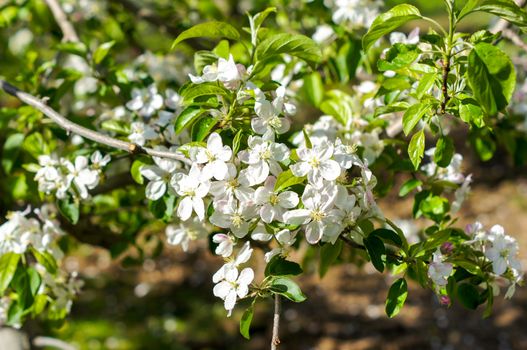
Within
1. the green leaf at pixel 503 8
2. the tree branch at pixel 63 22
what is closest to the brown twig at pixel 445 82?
the green leaf at pixel 503 8

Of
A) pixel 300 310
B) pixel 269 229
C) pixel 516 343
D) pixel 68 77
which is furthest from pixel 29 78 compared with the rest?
pixel 516 343

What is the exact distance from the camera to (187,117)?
125 centimetres

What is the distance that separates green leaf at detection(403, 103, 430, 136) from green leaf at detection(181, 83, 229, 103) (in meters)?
0.33

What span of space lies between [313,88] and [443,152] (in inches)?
22.3

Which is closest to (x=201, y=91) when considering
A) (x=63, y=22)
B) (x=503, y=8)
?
(x=503, y=8)

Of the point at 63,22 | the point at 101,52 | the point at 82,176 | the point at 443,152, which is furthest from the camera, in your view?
the point at 63,22

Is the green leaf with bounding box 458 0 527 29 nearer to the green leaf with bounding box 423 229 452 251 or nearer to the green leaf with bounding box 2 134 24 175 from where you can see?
the green leaf with bounding box 423 229 452 251

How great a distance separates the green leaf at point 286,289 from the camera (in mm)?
1133

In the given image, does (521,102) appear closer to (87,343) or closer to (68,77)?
(68,77)

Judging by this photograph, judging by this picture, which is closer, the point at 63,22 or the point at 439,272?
the point at 439,272

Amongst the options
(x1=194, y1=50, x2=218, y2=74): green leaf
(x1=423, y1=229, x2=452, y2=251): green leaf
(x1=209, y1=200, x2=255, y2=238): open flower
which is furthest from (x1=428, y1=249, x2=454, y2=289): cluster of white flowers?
(x1=194, y1=50, x2=218, y2=74): green leaf

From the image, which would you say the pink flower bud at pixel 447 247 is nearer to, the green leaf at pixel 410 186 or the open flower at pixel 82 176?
the green leaf at pixel 410 186

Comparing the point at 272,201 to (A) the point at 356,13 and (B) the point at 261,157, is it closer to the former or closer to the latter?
(B) the point at 261,157

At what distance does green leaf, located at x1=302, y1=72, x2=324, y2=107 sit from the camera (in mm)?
1801
